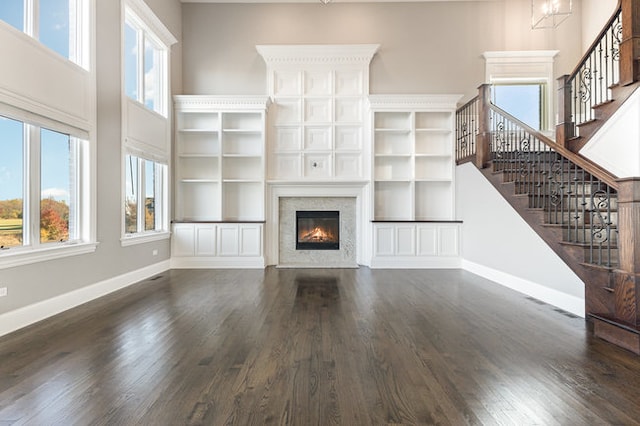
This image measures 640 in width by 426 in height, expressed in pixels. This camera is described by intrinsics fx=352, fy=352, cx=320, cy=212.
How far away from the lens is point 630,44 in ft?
12.1

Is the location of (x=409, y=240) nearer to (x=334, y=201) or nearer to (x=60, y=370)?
(x=334, y=201)

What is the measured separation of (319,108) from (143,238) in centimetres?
393

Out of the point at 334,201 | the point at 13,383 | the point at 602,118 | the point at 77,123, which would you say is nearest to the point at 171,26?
the point at 77,123

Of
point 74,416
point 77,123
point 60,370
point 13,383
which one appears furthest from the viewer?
point 77,123

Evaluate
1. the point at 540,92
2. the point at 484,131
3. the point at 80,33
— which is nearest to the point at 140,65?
the point at 80,33

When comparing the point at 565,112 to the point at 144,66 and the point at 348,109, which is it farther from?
the point at 144,66

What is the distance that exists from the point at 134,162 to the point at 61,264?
6.88ft

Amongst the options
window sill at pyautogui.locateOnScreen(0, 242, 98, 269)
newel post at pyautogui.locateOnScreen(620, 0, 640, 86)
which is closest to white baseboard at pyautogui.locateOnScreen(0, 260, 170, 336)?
window sill at pyautogui.locateOnScreen(0, 242, 98, 269)

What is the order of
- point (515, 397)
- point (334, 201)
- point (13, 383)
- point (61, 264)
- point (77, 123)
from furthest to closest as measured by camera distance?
1. point (334, 201)
2. point (77, 123)
3. point (61, 264)
4. point (13, 383)
5. point (515, 397)

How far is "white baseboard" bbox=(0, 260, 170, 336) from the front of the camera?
10.0 feet

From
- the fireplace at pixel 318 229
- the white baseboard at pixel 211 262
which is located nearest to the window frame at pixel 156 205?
the white baseboard at pixel 211 262

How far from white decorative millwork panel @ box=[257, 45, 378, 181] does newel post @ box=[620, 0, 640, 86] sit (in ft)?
12.7

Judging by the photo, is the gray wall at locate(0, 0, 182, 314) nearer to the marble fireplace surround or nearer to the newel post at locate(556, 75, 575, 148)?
the marble fireplace surround

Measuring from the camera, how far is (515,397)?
1.95 metres
